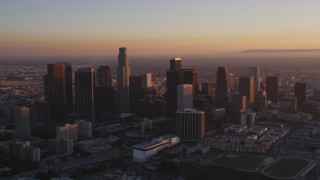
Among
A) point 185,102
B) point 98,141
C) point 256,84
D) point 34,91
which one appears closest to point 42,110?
point 98,141

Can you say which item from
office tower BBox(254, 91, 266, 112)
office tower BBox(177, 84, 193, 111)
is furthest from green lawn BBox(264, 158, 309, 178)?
office tower BBox(254, 91, 266, 112)

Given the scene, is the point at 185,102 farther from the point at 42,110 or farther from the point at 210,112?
the point at 42,110

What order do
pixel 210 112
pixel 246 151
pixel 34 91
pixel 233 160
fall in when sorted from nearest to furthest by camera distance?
pixel 233 160 < pixel 246 151 < pixel 210 112 < pixel 34 91

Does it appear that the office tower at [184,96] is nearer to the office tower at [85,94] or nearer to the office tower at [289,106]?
the office tower at [85,94]

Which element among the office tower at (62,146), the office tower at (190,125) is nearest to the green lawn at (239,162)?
the office tower at (190,125)

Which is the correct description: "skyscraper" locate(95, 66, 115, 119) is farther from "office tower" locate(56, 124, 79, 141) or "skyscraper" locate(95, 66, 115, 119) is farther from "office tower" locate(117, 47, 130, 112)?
"office tower" locate(56, 124, 79, 141)
